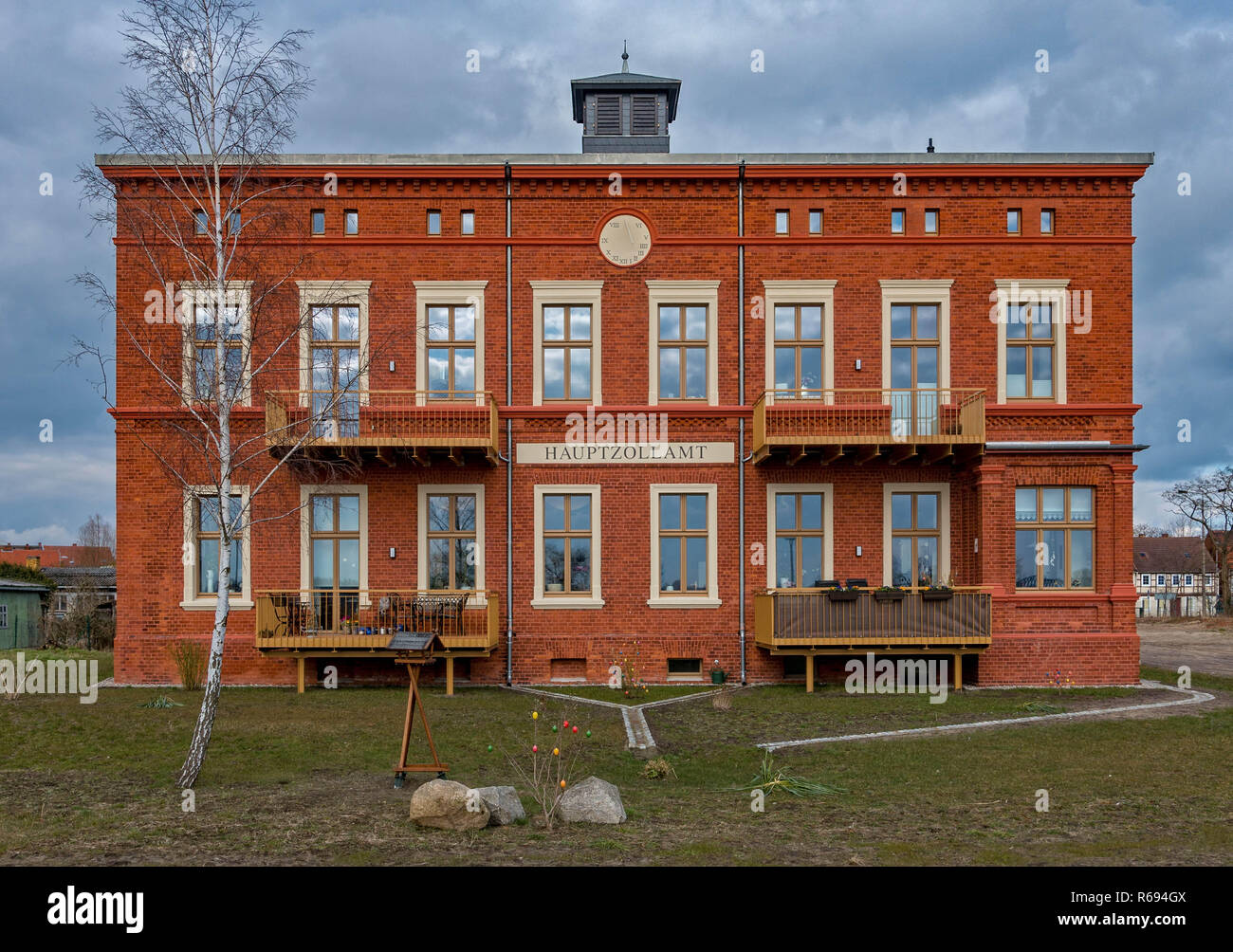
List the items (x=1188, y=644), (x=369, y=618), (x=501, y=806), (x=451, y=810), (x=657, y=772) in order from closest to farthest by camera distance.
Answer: (x=451, y=810) → (x=501, y=806) → (x=657, y=772) → (x=369, y=618) → (x=1188, y=644)

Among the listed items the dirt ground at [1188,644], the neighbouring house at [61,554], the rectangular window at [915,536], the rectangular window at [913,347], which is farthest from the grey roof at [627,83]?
the neighbouring house at [61,554]

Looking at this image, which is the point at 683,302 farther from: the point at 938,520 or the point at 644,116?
the point at 938,520

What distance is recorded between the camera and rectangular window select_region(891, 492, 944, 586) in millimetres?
19078

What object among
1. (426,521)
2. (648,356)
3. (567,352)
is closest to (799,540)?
(648,356)

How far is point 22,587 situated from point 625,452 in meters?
25.0

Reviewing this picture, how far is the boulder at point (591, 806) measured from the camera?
821cm

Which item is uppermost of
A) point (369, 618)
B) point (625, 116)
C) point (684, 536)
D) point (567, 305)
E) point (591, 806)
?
point (625, 116)

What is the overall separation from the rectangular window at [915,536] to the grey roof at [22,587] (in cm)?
2903

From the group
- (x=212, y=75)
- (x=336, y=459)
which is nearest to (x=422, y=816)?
(x=212, y=75)

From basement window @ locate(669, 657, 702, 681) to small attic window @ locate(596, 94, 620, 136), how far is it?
1257 cm

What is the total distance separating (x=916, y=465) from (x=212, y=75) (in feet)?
47.0

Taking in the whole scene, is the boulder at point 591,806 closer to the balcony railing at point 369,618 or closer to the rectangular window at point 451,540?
the balcony railing at point 369,618

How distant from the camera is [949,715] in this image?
15031 mm

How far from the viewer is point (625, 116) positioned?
22.3 m
